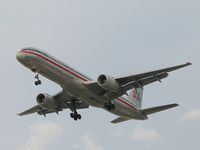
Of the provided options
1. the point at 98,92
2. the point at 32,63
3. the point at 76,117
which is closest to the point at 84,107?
the point at 76,117

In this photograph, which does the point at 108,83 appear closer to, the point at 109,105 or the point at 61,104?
the point at 109,105

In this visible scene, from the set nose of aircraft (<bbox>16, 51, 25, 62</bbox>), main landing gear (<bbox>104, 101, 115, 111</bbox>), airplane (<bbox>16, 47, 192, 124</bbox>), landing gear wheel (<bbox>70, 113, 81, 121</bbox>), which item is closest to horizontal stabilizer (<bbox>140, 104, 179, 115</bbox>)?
airplane (<bbox>16, 47, 192, 124</bbox>)

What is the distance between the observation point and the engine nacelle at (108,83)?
162ft

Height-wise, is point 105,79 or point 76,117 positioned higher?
point 105,79

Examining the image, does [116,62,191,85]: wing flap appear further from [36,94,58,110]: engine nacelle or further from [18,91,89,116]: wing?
[36,94,58,110]: engine nacelle

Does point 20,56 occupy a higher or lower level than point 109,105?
higher

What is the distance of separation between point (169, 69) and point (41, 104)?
1455 cm

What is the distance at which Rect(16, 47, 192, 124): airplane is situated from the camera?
1907 inches

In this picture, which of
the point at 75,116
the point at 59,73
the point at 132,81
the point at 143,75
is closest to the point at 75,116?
the point at 75,116

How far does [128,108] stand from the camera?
55562 mm

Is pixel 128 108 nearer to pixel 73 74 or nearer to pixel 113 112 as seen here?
pixel 113 112

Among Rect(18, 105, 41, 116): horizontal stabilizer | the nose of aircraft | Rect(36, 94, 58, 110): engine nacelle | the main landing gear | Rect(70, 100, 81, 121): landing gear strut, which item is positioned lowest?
Rect(18, 105, 41, 116): horizontal stabilizer

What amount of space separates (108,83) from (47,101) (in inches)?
340

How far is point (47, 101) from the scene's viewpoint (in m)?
55.2
